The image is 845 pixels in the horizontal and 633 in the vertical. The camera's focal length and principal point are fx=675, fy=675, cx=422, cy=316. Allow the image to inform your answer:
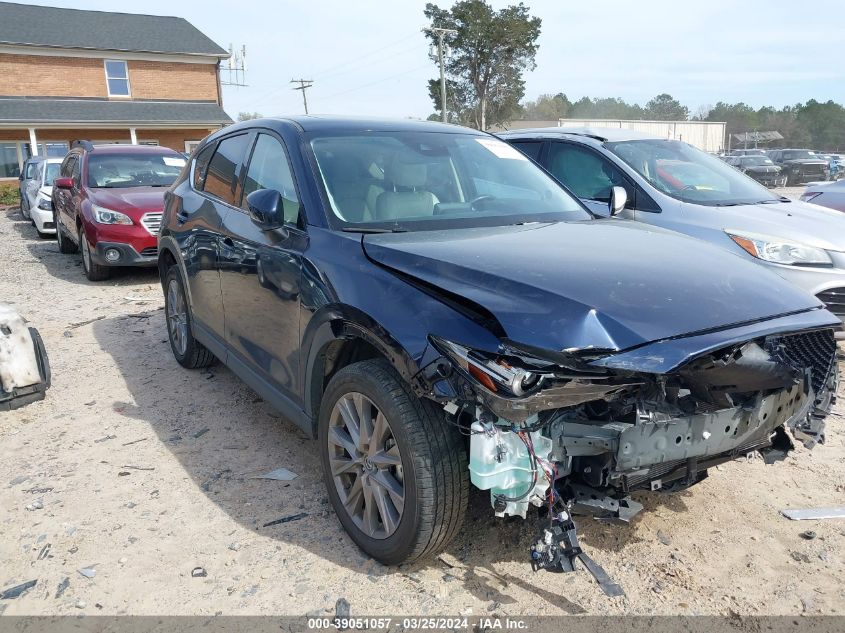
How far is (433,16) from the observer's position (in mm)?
46656

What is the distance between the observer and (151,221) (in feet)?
28.6

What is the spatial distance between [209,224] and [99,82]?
3152 centimetres

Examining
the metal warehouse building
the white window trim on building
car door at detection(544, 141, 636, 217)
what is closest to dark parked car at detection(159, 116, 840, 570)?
car door at detection(544, 141, 636, 217)

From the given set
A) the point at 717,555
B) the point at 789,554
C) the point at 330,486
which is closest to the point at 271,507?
the point at 330,486

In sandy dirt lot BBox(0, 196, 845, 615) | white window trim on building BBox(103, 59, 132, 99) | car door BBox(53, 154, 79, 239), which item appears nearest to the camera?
sandy dirt lot BBox(0, 196, 845, 615)

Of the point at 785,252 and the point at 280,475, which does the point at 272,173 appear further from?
the point at 785,252

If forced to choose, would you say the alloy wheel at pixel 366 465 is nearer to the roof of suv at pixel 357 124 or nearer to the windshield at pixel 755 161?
the roof of suv at pixel 357 124

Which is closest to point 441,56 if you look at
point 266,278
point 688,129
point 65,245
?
point 688,129

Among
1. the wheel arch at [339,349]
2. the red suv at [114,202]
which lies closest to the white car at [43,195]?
the red suv at [114,202]

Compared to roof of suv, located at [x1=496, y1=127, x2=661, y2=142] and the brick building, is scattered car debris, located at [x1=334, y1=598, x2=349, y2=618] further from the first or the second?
the brick building

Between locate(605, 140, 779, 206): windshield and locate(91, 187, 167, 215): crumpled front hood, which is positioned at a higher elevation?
locate(605, 140, 779, 206): windshield

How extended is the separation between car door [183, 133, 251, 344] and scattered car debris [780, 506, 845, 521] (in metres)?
3.30

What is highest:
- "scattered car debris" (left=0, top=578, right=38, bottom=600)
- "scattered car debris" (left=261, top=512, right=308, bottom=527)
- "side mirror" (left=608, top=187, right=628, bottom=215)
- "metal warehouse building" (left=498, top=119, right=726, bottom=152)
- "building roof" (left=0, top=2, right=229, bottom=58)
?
"building roof" (left=0, top=2, right=229, bottom=58)

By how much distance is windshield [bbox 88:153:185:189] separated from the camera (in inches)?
380
